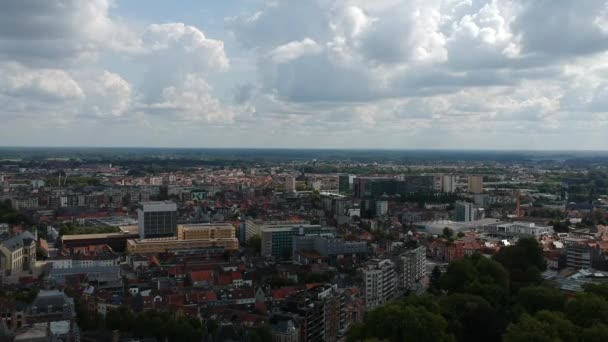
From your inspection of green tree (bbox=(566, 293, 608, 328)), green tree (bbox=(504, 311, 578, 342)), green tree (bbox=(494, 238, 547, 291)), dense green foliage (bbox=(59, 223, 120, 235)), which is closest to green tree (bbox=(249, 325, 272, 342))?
green tree (bbox=(504, 311, 578, 342))

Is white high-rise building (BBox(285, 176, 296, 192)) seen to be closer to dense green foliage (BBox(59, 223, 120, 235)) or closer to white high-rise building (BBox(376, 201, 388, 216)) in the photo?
white high-rise building (BBox(376, 201, 388, 216))

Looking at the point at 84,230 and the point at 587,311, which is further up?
the point at 587,311

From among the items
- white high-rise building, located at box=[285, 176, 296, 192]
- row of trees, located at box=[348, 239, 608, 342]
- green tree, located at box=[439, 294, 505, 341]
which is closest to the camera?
row of trees, located at box=[348, 239, 608, 342]

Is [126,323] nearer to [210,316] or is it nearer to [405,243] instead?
[210,316]

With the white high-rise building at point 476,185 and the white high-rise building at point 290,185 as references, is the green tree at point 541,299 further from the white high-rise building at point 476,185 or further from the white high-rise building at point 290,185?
the white high-rise building at point 476,185

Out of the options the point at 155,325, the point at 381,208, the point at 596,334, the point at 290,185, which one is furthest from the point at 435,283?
the point at 290,185

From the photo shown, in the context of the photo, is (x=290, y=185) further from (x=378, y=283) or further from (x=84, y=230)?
(x=378, y=283)

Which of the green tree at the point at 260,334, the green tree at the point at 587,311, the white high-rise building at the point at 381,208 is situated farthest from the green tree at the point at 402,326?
the white high-rise building at the point at 381,208
